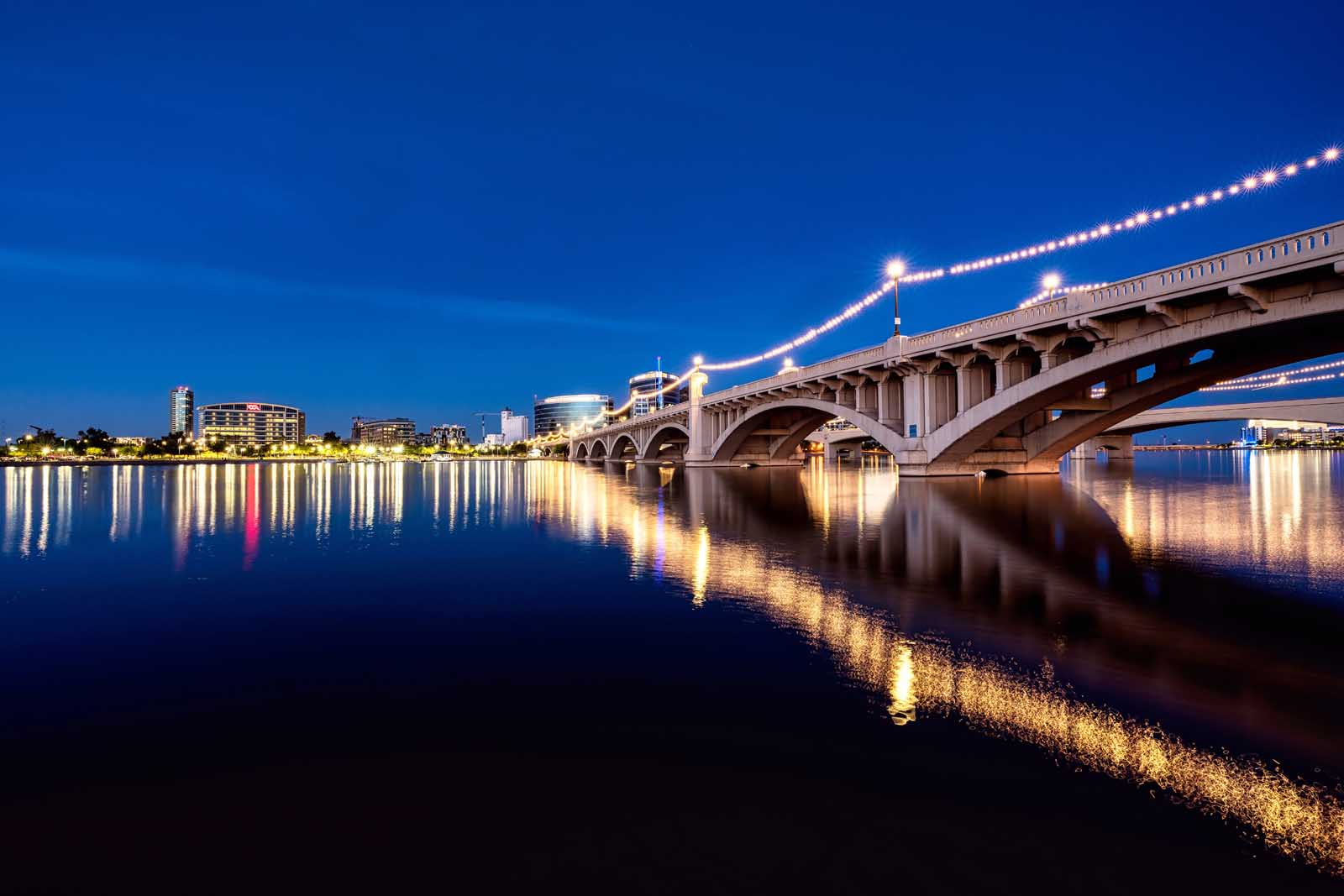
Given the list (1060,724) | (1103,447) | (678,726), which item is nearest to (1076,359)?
(1060,724)

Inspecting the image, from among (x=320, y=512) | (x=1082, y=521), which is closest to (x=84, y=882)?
(x=1082, y=521)

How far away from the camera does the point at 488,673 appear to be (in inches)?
228

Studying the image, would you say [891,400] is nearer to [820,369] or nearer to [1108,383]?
[820,369]

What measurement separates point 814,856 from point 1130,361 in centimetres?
2967

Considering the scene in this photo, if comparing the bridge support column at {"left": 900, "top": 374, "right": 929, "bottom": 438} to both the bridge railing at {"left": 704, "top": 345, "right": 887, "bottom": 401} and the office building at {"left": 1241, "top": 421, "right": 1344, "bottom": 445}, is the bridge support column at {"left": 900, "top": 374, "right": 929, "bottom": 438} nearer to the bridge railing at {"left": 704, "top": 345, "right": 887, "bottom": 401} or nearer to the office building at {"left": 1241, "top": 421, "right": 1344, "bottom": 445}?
the bridge railing at {"left": 704, "top": 345, "right": 887, "bottom": 401}

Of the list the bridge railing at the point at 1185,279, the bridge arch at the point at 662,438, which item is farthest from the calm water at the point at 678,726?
the bridge arch at the point at 662,438

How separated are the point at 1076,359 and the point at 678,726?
96.5ft

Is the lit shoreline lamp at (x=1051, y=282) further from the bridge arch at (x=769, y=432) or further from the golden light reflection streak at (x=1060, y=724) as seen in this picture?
the golden light reflection streak at (x=1060, y=724)

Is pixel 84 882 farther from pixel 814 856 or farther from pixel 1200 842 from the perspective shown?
pixel 1200 842

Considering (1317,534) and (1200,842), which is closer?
(1200,842)

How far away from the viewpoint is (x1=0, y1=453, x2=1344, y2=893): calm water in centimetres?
310

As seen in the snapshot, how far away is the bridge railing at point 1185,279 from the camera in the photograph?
1953cm

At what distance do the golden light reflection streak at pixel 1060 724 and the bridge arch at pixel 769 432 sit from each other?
4046 cm

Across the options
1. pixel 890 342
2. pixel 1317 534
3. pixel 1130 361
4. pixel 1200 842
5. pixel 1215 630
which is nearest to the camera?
pixel 1200 842
